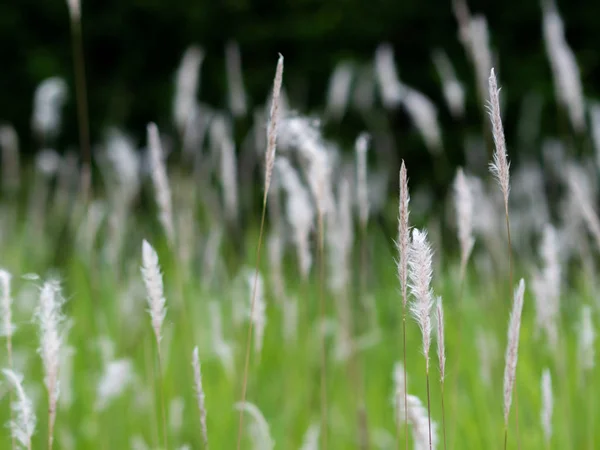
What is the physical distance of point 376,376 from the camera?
7.88ft

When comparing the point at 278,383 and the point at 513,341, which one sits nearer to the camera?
the point at 513,341

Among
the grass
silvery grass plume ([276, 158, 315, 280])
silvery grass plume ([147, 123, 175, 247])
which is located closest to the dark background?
the grass

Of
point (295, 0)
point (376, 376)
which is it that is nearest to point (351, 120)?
point (295, 0)

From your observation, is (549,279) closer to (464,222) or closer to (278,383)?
(464,222)

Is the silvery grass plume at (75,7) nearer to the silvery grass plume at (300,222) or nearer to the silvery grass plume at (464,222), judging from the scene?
the silvery grass plume at (300,222)

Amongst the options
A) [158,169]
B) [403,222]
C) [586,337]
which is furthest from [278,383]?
[403,222]

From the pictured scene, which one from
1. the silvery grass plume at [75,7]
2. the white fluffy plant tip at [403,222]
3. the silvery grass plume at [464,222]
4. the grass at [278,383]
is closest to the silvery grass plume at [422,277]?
the white fluffy plant tip at [403,222]

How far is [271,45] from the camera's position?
6234 millimetres

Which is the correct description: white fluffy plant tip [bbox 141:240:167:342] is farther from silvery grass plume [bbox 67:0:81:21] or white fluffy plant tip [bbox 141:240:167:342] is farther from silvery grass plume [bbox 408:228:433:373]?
silvery grass plume [bbox 67:0:81:21]

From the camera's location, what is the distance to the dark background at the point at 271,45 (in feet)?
18.7

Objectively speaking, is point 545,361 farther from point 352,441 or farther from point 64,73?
point 64,73

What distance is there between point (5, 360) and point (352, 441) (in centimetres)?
114

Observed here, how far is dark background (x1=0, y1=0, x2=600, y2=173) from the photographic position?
5.71m

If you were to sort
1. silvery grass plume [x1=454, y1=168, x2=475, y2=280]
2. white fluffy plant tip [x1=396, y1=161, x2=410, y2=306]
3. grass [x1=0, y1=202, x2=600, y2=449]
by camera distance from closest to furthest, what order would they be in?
white fluffy plant tip [x1=396, y1=161, x2=410, y2=306] → silvery grass plume [x1=454, y1=168, x2=475, y2=280] → grass [x1=0, y1=202, x2=600, y2=449]
